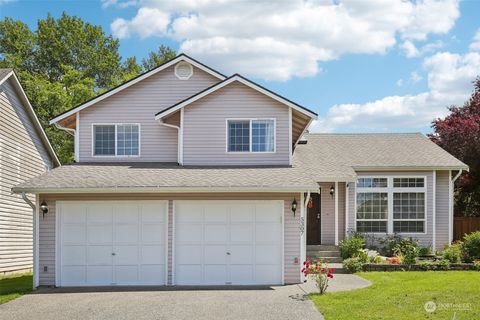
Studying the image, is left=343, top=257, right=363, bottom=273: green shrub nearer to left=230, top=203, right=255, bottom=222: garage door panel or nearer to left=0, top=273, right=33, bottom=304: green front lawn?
left=230, top=203, right=255, bottom=222: garage door panel

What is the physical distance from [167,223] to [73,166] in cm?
422

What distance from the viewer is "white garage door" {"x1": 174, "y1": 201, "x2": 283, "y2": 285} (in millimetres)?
15445

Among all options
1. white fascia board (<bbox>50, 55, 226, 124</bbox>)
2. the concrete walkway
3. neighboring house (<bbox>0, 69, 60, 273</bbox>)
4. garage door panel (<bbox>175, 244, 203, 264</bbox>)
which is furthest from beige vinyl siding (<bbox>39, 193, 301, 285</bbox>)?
neighboring house (<bbox>0, 69, 60, 273</bbox>)

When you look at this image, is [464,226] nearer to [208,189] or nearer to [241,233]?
[241,233]

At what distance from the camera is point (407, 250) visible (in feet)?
58.4

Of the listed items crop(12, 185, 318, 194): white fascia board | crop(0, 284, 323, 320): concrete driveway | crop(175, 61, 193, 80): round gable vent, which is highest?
crop(175, 61, 193, 80): round gable vent

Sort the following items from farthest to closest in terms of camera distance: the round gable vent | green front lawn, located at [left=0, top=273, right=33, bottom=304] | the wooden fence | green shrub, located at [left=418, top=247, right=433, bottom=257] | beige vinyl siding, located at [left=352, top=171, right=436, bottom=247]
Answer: the wooden fence
beige vinyl siding, located at [left=352, top=171, right=436, bottom=247]
green shrub, located at [left=418, top=247, right=433, bottom=257]
the round gable vent
green front lawn, located at [left=0, top=273, right=33, bottom=304]

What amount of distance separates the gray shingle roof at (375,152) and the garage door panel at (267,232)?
612 cm

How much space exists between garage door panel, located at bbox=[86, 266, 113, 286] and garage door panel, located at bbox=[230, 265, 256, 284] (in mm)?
3248

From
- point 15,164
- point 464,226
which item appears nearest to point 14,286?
point 15,164

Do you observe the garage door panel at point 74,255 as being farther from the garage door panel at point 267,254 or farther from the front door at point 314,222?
the front door at point 314,222

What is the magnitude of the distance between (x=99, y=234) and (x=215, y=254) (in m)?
3.15

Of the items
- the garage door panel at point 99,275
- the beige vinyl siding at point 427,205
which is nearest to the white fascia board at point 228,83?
the garage door panel at point 99,275

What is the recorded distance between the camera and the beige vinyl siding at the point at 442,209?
21.3 m
